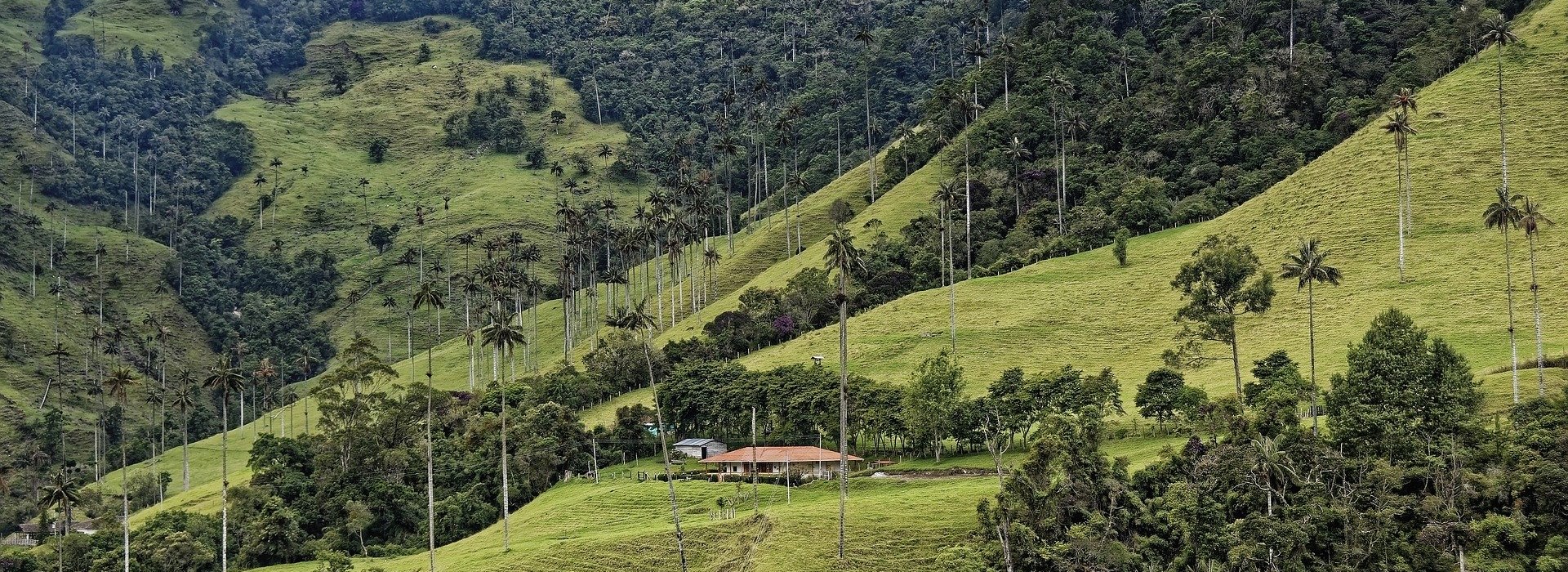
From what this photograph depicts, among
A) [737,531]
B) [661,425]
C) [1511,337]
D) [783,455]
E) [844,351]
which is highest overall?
[844,351]

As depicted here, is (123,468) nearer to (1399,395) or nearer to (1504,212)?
(1399,395)

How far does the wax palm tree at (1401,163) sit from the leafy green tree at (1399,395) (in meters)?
36.5

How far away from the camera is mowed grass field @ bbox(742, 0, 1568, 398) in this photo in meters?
123

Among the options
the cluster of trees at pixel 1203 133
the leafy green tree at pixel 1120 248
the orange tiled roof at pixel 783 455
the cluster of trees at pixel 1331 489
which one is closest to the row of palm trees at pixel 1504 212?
the cluster of trees at pixel 1331 489

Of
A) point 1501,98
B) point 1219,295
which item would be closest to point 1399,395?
point 1219,295

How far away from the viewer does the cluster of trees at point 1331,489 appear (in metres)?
82.3

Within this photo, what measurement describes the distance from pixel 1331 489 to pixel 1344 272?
51475 mm

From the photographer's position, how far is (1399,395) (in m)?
91.8

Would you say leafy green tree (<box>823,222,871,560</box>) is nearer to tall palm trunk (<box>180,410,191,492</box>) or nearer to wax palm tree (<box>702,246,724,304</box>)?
wax palm tree (<box>702,246,724,304</box>)

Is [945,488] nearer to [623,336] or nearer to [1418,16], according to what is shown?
[623,336]

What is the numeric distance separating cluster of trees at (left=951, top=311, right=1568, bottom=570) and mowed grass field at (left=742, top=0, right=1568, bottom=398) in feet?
62.0

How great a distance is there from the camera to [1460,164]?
14612 cm

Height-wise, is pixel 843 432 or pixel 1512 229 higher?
pixel 1512 229

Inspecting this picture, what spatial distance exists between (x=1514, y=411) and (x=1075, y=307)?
57.4 metres
